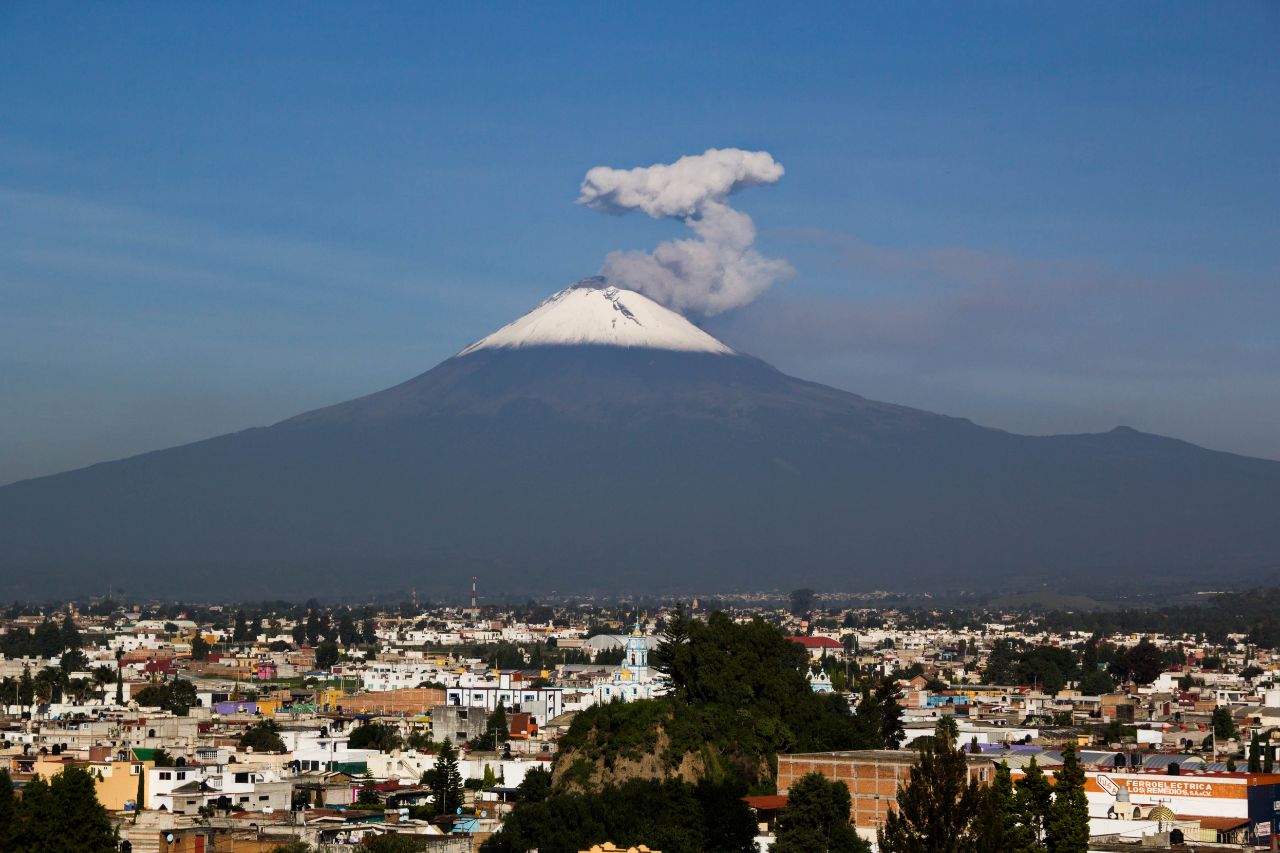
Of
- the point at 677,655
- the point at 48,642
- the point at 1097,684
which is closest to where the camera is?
the point at 677,655

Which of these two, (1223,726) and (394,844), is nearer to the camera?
(394,844)

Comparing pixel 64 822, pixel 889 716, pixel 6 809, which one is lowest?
pixel 64 822

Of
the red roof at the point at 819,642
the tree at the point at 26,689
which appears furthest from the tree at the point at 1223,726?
the red roof at the point at 819,642

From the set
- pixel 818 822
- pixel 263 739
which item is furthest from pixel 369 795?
pixel 818 822

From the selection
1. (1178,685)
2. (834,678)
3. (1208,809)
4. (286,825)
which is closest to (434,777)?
(286,825)

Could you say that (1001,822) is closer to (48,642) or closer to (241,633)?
(48,642)

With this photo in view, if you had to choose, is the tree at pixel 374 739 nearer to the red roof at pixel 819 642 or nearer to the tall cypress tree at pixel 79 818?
the tall cypress tree at pixel 79 818
